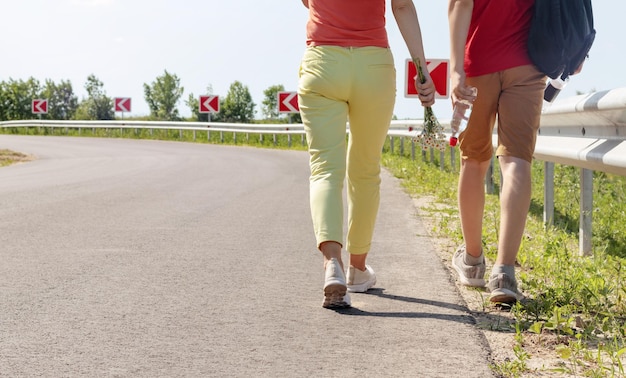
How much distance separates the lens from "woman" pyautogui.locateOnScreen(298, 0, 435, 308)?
15.4ft

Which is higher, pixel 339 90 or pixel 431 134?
pixel 339 90

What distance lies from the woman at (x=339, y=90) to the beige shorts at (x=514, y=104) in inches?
15.4

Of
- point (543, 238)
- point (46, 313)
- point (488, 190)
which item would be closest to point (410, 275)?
point (543, 238)

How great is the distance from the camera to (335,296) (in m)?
4.64

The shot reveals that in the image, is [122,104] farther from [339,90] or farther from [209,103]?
[339,90]

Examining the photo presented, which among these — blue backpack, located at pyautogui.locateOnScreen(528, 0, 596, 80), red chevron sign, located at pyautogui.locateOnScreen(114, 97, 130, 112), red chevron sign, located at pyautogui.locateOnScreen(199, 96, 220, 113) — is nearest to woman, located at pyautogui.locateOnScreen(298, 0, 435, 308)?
blue backpack, located at pyautogui.locateOnScreen(528, 0, 596, 80)

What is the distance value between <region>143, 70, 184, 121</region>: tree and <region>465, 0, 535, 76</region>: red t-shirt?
238 feet

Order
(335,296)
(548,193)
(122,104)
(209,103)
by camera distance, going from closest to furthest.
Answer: (335,296)
(548,193)
(209,103)
(122,104)

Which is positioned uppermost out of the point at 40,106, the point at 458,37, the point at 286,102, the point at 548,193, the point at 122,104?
the point at 458,37

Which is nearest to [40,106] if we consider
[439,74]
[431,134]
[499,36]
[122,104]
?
[122,104]

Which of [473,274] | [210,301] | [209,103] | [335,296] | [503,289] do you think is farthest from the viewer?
[209,103]

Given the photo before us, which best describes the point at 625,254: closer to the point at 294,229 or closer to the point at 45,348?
the point at 294,229

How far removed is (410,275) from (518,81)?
4.75 feet

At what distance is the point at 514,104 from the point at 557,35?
41cm
